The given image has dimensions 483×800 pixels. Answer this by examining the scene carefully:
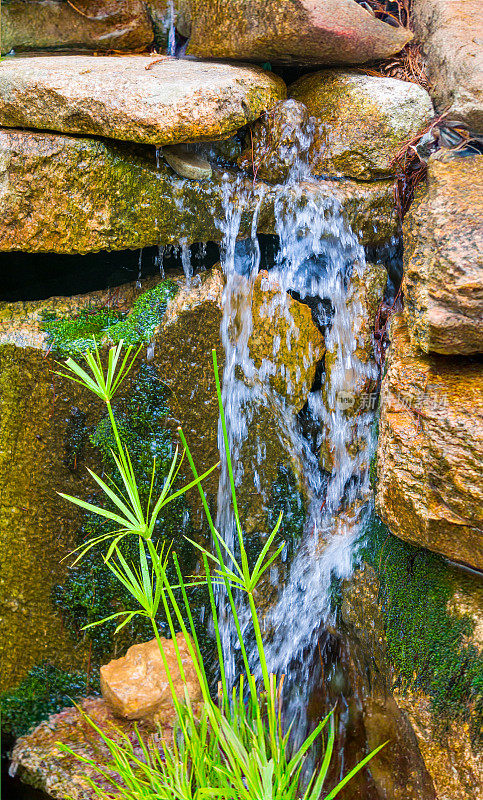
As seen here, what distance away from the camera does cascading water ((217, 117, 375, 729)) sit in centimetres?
276

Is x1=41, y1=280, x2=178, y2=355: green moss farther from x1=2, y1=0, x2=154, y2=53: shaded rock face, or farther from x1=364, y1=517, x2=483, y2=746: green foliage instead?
x1=2, y1=0, x2=154, y2=53: shaded rock face

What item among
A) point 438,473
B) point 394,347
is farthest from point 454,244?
point 438,473

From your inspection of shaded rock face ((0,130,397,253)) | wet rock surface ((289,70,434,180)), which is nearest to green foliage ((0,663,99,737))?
shaded rock face ((0,130,397,253))

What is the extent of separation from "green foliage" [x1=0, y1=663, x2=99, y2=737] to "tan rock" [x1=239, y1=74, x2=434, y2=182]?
2.41 m

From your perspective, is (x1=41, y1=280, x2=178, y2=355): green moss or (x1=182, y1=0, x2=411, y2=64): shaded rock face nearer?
(x1=41, y1=280, x2=178, y2=355): green moss

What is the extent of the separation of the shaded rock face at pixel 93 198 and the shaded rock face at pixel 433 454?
1.09 m

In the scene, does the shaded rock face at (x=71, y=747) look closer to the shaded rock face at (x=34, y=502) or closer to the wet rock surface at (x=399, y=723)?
the shaded rock face at (x=34, y=502)

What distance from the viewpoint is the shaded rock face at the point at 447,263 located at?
2055 mm

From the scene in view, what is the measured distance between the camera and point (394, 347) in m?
2.43

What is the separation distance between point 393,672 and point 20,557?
5.15 ft

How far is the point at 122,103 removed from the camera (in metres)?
2.41

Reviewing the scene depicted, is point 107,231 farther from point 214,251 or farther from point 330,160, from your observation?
point 330,160

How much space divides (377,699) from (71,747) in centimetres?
124

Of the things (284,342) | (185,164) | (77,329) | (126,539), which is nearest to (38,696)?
(126,539)
